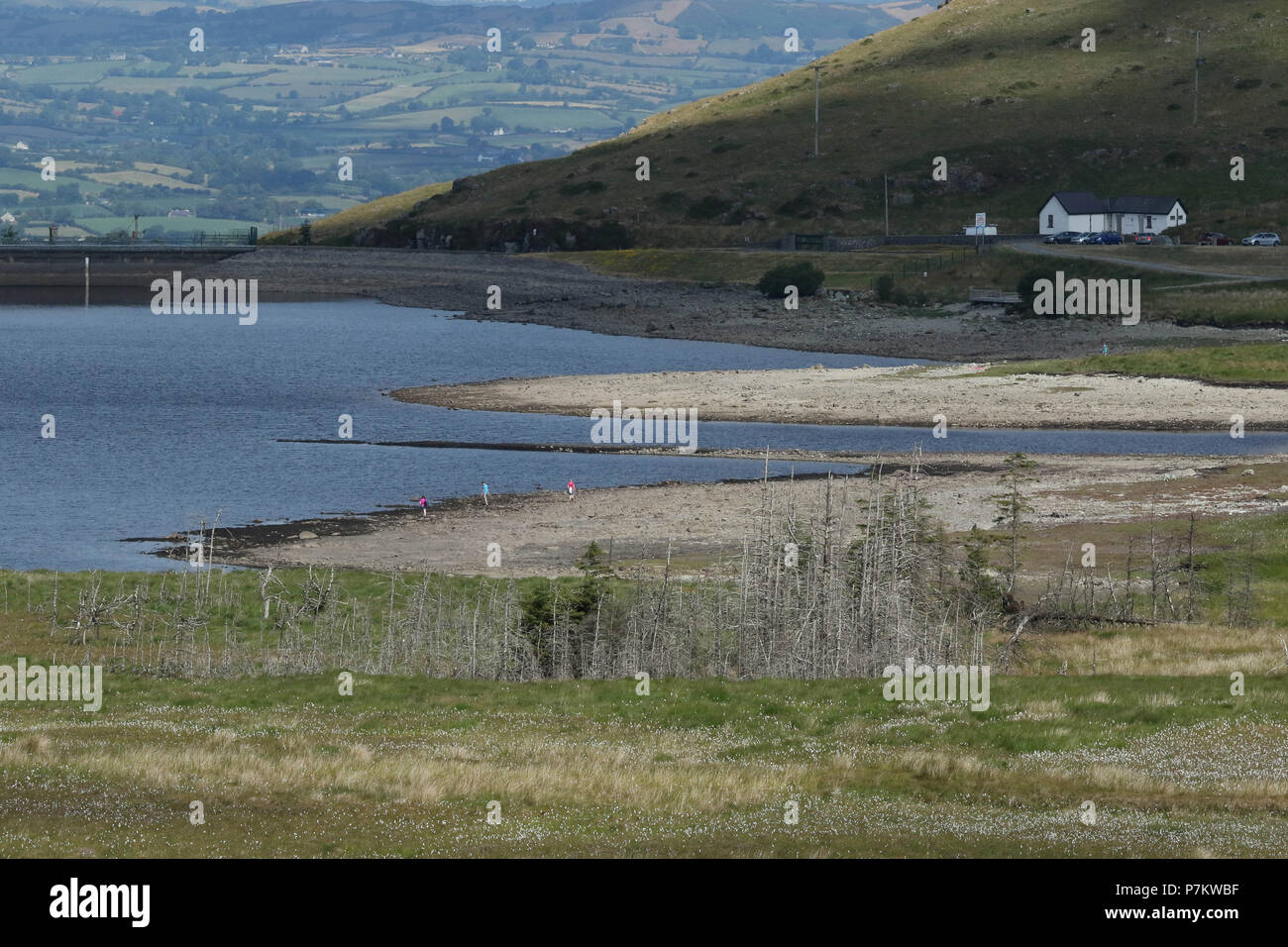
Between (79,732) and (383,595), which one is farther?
(383,595)

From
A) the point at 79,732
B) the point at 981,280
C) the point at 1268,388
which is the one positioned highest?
the point at 981,280

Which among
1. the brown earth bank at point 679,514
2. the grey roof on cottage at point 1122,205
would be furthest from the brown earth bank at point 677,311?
the brown earth bank at point 679,514

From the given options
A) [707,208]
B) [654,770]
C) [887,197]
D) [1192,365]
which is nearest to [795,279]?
[887,197]

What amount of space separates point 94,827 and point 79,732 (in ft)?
26.1

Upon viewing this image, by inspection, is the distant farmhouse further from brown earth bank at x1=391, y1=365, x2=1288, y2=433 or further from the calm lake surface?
brown earth bank at x1=391, y1=365, x2=1288, y2=433

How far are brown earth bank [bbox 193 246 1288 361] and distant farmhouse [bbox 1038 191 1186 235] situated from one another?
34.7 meters

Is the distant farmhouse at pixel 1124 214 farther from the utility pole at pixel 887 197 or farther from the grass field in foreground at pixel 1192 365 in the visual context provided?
the grass field in foreground at pixel 1192 365

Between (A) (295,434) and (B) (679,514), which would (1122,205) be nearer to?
(A) (295,434)

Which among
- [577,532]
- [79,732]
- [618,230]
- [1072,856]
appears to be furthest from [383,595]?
[618,230]

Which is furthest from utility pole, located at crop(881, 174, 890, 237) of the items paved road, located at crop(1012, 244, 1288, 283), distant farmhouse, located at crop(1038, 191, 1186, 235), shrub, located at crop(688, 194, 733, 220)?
paved road, located at crop(1012, 244, 1288, 283)

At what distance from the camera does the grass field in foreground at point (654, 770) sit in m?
22.1

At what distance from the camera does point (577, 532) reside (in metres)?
60.5

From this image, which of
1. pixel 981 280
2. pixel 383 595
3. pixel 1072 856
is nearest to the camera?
pixel 1072 856
